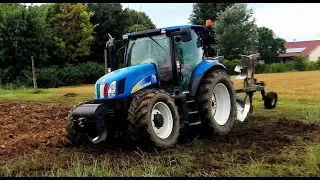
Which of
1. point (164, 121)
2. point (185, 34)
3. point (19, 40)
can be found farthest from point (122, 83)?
point (19, 40)

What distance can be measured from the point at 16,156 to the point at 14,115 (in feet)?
18.6

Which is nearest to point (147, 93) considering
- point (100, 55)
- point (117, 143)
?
point (117, 143)

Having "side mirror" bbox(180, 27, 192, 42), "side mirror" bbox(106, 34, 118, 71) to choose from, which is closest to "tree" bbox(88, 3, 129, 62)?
"side mirror" bbox(106, 34, 118, 71)

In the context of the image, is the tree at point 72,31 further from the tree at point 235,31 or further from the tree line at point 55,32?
the tree at point 235,31

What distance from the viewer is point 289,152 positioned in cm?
632

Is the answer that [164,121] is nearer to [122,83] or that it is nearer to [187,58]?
[122,83]

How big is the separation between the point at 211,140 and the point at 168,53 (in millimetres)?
1636

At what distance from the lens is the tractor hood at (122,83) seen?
705 cm

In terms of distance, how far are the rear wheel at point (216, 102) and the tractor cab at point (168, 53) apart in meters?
0.33

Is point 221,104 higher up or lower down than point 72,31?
lower down

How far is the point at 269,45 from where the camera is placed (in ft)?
216

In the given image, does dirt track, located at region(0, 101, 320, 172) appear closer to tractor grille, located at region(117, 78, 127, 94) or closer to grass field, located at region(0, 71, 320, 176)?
grass field, located at region(0, 71, 320, 176)

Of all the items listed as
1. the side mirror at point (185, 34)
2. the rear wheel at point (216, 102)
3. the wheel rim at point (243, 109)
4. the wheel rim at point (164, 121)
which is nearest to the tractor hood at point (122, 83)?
the wheel rim at point (164, 121)

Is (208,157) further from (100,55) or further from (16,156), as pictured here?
(100,55)
